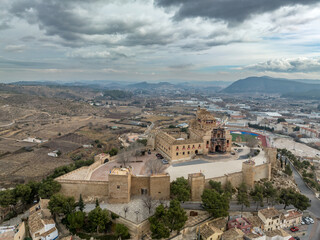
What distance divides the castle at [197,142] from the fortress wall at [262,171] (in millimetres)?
7807

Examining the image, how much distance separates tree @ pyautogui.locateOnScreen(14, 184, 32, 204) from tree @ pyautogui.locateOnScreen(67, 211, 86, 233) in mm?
8258

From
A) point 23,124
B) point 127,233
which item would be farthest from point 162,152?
point 23,124

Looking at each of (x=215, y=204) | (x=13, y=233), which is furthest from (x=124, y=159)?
(x=13, y=233)

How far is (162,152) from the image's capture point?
4325 cm

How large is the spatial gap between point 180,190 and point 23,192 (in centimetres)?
2005

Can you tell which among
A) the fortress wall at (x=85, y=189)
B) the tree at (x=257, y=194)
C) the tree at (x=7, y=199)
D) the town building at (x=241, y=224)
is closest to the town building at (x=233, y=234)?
the town building at (x=241, y=224)

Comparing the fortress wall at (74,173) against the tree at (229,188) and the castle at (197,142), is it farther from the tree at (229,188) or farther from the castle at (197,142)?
the tree at (229,188)

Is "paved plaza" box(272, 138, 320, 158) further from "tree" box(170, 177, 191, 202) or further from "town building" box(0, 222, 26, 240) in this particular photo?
"town building" box(0, 222, 26, 240)

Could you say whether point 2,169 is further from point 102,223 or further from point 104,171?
point 102,223

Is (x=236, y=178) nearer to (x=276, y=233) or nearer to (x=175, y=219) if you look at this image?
(x=276, y=233)

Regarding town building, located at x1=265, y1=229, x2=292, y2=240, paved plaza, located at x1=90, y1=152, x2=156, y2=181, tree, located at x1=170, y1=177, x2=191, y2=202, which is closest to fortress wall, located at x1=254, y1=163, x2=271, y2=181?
town building, located at x1=265, y1=229, x2=292, y2=240

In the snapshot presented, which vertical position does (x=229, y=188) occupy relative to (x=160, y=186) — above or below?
below

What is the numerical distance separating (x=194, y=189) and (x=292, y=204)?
14.2m

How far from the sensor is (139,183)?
29047 millimetres
